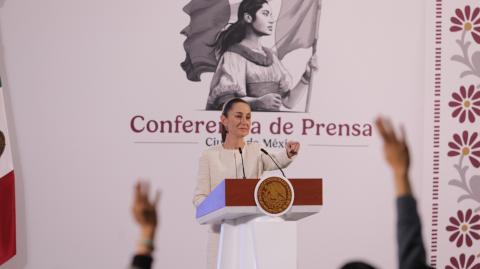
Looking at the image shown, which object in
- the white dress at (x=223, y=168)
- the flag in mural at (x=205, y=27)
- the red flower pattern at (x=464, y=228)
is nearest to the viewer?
the white dress at (x=223, y=168)

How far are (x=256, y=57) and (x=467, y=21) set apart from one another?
169cm

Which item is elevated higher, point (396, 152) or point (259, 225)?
point (396, 152)

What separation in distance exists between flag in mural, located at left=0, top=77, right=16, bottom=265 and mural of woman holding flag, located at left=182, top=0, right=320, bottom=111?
1.36 meters

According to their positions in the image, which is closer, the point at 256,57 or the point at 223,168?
the point at 223,168

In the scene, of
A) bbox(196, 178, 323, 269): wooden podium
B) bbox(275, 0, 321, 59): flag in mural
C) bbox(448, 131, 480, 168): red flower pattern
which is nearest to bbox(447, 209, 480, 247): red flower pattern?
bbox(448, 131, 480, 168): red flower pattern

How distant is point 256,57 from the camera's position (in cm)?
576

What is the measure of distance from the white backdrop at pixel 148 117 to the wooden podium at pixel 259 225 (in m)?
1.99

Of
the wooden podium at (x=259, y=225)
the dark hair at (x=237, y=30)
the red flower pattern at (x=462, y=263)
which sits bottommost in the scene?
the red flower pattern at (x=462, y=263)

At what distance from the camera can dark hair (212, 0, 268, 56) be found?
5.72m

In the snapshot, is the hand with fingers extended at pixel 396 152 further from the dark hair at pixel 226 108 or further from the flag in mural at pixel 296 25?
the flag in mural at pixel 296 25

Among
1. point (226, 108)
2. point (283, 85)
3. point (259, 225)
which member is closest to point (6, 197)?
point (226, 108)

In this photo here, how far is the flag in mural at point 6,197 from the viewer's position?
5277mm

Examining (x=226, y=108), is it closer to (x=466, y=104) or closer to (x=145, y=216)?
(x=466, y=104)

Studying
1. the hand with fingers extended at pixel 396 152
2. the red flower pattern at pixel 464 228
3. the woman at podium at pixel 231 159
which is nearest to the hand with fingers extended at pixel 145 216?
the hand with fingers extended at pixel 396 152
